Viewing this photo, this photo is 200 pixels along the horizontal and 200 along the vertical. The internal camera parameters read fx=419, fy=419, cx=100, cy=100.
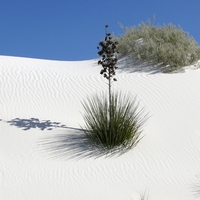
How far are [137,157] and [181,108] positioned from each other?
10.9ft

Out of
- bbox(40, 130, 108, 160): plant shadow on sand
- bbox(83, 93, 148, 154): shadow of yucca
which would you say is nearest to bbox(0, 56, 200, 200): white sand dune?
bbox(40, 130, 108, 160): plant shadow on sand

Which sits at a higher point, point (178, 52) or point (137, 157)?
point (178, 52)

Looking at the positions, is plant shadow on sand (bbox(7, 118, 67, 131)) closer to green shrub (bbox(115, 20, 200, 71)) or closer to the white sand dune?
the white sand dune

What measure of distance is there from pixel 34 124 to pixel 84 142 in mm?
1767

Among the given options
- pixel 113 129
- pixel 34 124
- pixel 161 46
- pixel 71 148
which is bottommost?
pixel 71 148

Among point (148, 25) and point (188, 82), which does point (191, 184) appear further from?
point (148, 25)

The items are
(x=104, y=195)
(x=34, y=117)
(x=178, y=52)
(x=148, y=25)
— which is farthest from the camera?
(x=148, y=25)

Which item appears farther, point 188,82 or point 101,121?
point 188,82

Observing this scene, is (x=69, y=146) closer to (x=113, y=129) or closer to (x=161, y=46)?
(x=113, y=129)

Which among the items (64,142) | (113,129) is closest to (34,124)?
(64,142)

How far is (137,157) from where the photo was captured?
9086mm

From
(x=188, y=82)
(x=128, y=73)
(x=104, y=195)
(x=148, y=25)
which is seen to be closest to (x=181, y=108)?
(x=188, y=82)

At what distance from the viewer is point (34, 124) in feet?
35.4

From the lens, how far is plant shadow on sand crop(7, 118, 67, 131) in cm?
1059
